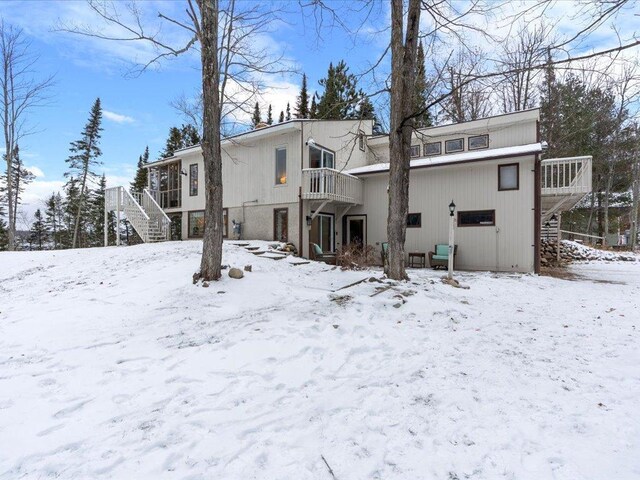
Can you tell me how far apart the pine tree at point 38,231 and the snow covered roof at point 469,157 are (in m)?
39.9

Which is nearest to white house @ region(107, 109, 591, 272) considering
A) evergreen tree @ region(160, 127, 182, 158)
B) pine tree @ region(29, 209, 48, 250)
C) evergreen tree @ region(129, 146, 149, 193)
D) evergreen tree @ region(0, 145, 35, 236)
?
evergreen tree @ region(160, 127, 182, 158)

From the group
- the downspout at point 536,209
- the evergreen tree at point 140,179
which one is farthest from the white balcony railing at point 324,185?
the evergreen tree at point 140,179

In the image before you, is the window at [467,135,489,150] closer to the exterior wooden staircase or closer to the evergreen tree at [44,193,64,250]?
the exterior wooden staircase

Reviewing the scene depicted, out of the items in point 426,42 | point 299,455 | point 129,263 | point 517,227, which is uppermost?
point 426,42

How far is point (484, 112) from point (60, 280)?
22.0 meters

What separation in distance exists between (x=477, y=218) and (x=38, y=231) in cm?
4524

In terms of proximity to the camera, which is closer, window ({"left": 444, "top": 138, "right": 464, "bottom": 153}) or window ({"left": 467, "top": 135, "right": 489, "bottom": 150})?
window ({"left": 467, "top": 135, "right": 489, "bottom": 150})

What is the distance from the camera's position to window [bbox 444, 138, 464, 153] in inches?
546

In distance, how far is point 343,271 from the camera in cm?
962

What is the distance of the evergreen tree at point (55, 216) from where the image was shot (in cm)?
3509

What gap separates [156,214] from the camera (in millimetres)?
16422

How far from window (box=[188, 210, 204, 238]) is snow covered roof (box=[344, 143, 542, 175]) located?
7.70 metres

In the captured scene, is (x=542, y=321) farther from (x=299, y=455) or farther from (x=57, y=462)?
(x=57, y=462)

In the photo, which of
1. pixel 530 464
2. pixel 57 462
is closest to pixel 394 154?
pixel 530 464
